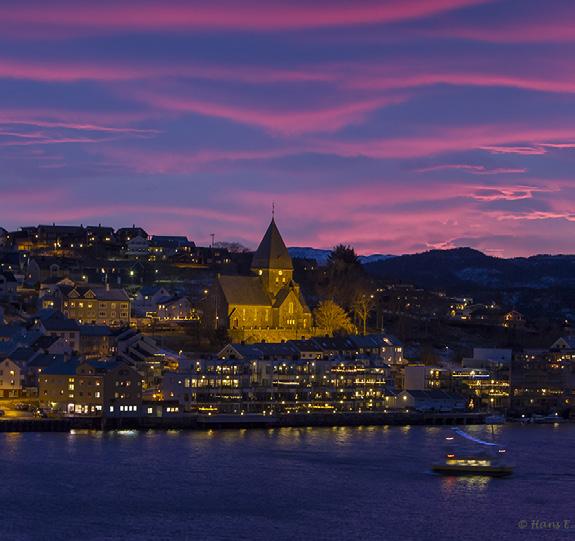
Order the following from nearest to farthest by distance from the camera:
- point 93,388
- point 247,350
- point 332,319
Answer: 1. point 93,388
2. point 247,350
3. point 332,319

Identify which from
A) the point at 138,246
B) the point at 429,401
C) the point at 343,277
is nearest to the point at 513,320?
the point at 343,277

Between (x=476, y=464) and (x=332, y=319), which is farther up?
(x=332, y=319)

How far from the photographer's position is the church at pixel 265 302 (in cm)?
7819

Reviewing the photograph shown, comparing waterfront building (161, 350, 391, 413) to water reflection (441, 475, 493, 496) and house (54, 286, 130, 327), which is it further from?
water reflection (441, 475, 493, 496)

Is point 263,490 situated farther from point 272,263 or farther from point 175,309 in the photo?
point 175,309

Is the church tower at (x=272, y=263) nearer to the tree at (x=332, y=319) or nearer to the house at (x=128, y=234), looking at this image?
the tree at (x=332, y=319)

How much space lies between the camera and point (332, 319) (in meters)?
81.1

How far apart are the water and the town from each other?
17.6ft

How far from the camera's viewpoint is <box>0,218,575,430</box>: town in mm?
62625

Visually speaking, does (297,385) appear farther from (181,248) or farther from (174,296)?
(181,248)

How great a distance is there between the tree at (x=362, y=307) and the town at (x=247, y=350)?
117mm

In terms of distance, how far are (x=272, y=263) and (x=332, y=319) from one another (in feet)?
19.0

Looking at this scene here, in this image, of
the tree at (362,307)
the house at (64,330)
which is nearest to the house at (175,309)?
the tree at (362,307)

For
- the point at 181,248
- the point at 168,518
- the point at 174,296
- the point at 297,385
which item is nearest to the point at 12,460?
the point at 168,518
